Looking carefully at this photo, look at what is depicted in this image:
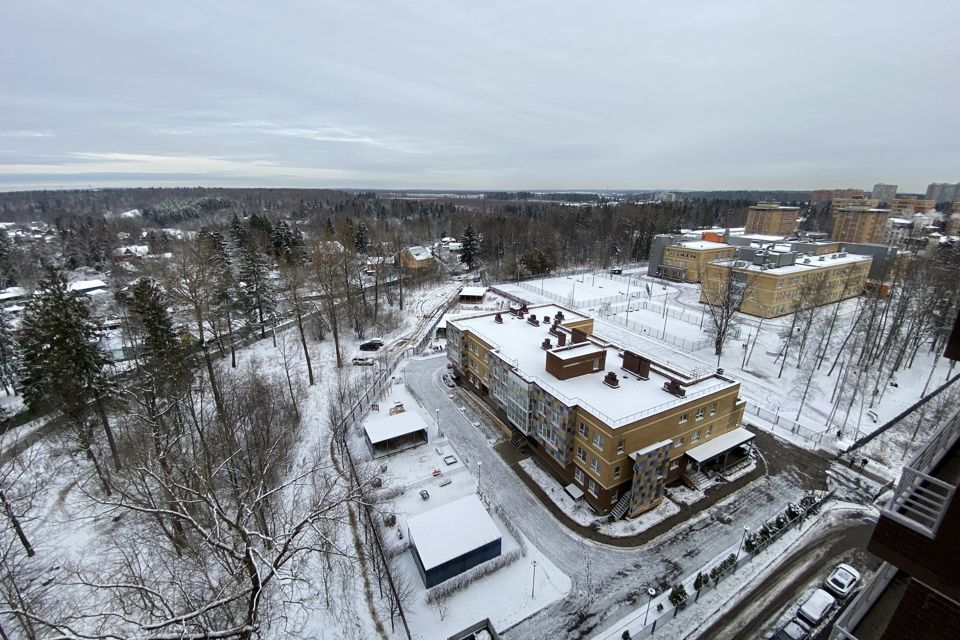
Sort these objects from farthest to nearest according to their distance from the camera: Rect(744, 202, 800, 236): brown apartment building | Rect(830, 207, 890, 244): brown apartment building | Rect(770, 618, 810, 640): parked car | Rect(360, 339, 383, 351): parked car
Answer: Rect(744, 202, 800, 236): brown apartment building < Rect(830, 207, 890, 244): brown apartment building < Rect(360, 339, 383, 351): parked car < Rect(770, 618, 810, 640): parked car

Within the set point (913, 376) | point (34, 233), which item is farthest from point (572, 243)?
point (34, 233)

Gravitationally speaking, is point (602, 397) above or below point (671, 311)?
above

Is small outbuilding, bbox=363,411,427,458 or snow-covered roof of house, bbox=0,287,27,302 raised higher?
snow-covered roof of house, bbox=0,287,27,302

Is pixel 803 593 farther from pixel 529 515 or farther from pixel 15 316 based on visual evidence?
pixel 15 316

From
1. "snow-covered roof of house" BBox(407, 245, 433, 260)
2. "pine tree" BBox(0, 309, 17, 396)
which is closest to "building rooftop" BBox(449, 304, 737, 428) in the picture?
"pine tree" BBox(0, 309, 17, 396)

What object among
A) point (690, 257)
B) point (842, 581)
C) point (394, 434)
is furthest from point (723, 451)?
point (690, 257)

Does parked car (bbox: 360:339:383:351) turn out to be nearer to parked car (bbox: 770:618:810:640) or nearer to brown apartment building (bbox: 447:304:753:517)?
brown apartment building (bbox: 447:304:753:517)

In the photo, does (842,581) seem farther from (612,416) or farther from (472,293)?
(472,293)
